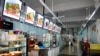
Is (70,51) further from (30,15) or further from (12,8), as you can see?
(12,8)

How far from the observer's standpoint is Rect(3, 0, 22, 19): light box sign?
3.84m

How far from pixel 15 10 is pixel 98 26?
8.26 metres

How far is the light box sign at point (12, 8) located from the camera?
3838 mm

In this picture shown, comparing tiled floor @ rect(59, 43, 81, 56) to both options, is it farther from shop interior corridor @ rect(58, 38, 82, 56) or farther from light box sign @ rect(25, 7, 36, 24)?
light box sign @ rect(25, 7, 36, 24)

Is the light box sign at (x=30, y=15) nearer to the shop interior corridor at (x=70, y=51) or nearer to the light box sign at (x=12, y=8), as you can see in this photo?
the light box sign at (x=12, y=8)

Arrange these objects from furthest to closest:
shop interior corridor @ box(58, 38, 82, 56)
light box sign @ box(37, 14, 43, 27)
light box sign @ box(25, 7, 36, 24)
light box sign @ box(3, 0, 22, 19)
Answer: shop interior corridor @ box(58, 38, 82, 56) → light box sign @ box(37, 14, 43, 27) → light box sign @ box(25, 7, 36, 24) → light box sign @ box(3, 0, 22, 19)

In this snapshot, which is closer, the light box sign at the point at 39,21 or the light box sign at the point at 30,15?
the light box sign at the point at 30,15

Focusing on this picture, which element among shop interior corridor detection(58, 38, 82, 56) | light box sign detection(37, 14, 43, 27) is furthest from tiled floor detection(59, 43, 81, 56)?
light box sign detection(37, 14, 43, 27)

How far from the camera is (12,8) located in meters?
4.16

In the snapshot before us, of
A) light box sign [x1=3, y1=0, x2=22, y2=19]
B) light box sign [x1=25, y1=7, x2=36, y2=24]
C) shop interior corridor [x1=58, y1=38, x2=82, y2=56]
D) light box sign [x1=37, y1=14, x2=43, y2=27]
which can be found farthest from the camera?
shop interior corridor [x1=58, y1=38, x2=82, y2=56]

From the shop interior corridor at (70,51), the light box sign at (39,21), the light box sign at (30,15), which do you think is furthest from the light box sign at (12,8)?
the shop interior corridor at (70,51)

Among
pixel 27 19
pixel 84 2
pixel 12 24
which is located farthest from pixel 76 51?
pixel 12 24

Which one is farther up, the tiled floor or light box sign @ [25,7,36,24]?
light box sign @ [25,7,36,24]

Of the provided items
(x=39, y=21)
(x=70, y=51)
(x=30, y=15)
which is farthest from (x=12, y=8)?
(x=70, y=51)
